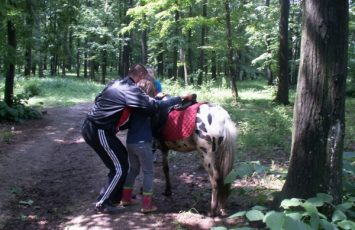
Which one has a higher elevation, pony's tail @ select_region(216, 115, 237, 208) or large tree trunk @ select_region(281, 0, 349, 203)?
large tree trunk @ select_region(281, 0, 349, 203)

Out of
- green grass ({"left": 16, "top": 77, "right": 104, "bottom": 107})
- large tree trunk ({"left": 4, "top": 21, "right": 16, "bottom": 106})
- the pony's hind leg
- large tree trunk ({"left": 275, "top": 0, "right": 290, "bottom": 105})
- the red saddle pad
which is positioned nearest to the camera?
the red saddle pad

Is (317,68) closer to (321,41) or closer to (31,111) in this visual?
(321,41)

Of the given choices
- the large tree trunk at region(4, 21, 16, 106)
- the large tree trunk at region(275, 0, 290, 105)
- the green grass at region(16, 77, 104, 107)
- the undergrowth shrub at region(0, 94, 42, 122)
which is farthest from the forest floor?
the large tree trunk at region(275, 0, 290, 105)

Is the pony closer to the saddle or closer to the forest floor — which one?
the saddle

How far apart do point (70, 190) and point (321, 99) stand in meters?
4.42

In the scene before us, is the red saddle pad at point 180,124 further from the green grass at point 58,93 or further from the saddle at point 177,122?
the green grass at point 58,93

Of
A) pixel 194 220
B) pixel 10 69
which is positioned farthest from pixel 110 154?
pixel 10 69

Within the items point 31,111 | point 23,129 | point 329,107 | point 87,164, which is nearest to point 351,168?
point 329,107

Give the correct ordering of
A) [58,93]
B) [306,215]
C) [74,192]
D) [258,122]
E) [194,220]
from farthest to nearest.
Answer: [58,93] → [258,122] → [74,192] → [194,220] → [306,215]

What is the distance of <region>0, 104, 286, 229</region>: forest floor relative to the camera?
205 inches

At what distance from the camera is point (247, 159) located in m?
7.93

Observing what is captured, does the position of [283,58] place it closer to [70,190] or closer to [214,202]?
[70,190]

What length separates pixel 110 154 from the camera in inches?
212

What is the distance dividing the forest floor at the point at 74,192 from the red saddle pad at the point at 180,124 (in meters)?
0.99
